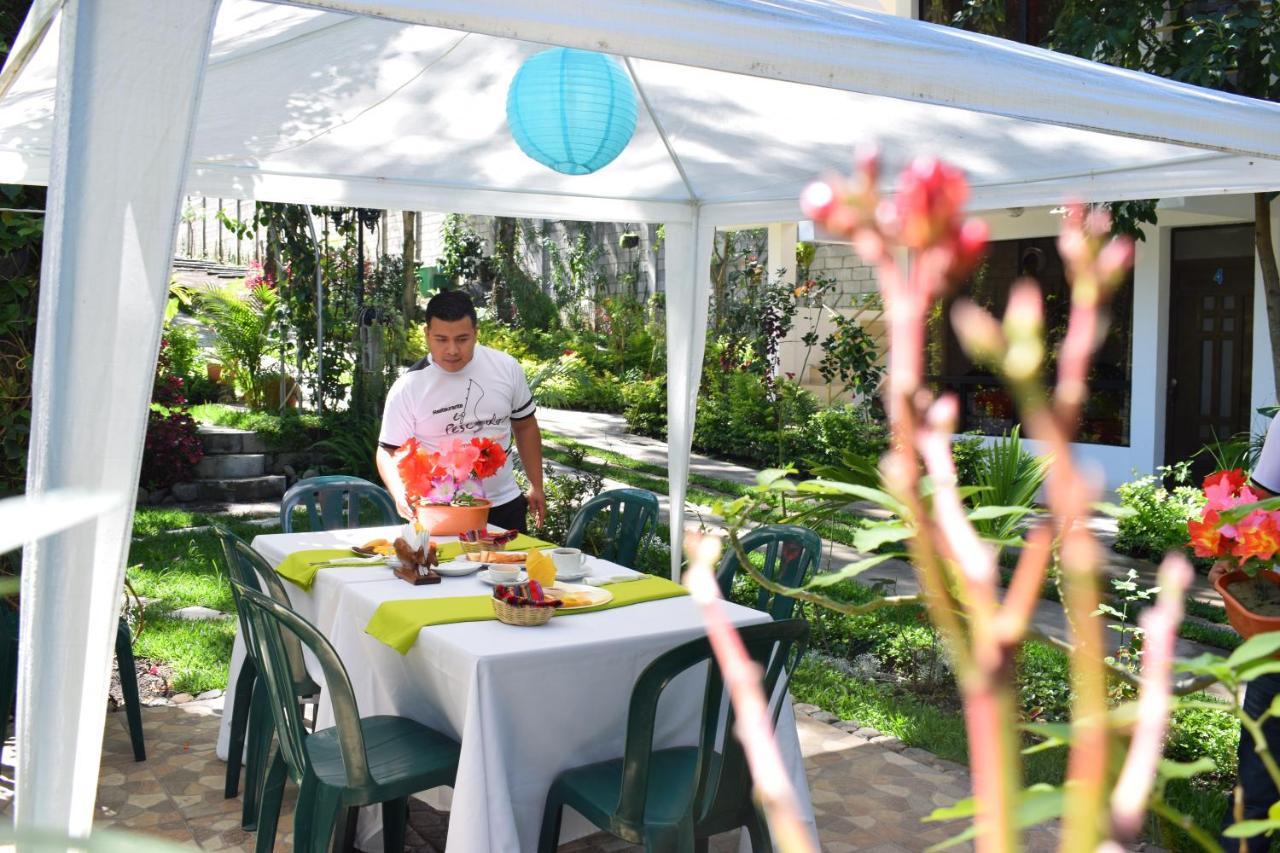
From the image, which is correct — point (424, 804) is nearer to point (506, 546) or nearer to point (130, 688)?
point (506, 546)

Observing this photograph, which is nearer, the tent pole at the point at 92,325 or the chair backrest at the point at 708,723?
the tent pole at the point at 92,325

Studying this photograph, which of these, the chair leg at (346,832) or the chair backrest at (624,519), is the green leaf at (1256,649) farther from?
the chair backrest at (624,519)

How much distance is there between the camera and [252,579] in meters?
3.98

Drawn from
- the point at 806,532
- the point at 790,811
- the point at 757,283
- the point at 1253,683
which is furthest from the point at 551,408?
the point at 790,811

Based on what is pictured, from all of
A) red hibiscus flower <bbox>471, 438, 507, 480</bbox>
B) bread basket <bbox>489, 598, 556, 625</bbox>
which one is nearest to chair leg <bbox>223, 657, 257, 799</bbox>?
red hibiscus flower <bbox>471, 438, 507, 480</bbox>

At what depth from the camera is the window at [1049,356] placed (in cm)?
1071

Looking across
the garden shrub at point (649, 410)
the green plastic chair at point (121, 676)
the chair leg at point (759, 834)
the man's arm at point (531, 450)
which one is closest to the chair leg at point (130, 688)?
the green plastic chair at point (121, 676)

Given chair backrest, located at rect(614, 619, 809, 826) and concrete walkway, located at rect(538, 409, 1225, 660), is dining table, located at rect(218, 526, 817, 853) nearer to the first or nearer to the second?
chair backrest, located at rect(614, 619, 809, 826)

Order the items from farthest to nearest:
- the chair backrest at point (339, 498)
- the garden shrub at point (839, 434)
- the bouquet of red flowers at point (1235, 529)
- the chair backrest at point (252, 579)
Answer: the garden shrub at point (839, 434) → the chair backrest at point (339, 498) → the chair backrest at point (252, 579) → the bouquet of red flowers at point (1235, 529)

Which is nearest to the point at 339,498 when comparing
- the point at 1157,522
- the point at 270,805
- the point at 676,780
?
the point at 270,805

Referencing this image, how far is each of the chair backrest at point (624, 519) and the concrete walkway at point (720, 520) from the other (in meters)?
0.29

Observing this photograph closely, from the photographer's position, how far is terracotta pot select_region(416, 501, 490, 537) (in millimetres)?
4426

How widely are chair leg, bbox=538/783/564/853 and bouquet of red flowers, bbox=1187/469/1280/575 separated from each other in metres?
1.77

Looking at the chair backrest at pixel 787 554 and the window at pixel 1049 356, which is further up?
the window at pixel 1049 356
